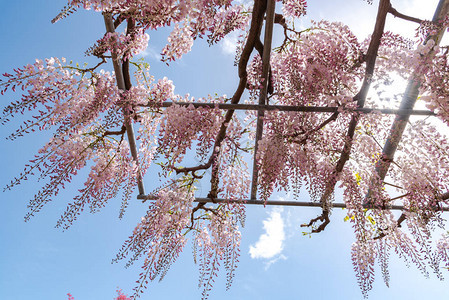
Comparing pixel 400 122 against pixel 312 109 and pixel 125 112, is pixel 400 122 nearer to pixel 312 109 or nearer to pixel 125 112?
pixel 312 109

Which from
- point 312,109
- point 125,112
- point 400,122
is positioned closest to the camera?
point 312,109

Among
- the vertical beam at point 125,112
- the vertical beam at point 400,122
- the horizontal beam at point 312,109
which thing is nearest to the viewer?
the vertical beam at point 400,122

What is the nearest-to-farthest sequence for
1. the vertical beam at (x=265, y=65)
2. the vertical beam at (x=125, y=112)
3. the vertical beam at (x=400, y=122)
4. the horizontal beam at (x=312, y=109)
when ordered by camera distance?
1. the vertical beam at (x=265, y=65)
2. the vertical beam at (x=400, y=122)
3. the vertical beam at (x=125, y=112)
4. the horizontal beam at (x=312, y=109)

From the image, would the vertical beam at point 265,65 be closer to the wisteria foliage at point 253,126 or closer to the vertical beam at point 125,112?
the wisteria foliage at point 253,126

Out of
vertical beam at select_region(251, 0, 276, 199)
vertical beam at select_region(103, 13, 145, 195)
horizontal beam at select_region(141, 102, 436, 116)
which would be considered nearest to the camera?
vertical beam at select_region(251, 0, 276, 199)

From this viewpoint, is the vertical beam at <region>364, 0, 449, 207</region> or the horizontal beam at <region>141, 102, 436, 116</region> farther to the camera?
the horizontal beam at <region>141, 102, 436, 116</region>

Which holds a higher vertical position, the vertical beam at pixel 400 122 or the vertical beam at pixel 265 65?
the vertical beam at pixel 400 122

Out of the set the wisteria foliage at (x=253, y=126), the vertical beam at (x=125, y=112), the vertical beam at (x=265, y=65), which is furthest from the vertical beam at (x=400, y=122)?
the vertical beam at (x=125, y=112)

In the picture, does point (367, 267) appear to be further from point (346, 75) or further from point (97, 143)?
point (97, 143)

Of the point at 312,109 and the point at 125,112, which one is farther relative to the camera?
the point at 125,112

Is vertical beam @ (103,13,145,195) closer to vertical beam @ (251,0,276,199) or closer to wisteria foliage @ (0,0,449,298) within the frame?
wisteria foliage @ (0,0,449,298)

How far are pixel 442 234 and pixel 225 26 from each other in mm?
4104

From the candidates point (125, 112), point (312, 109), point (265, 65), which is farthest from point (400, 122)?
point (125, 112)

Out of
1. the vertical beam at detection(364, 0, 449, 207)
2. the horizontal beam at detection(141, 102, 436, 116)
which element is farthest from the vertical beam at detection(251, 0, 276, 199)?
the vertical beam at detection(364, 0, 449, 207)
